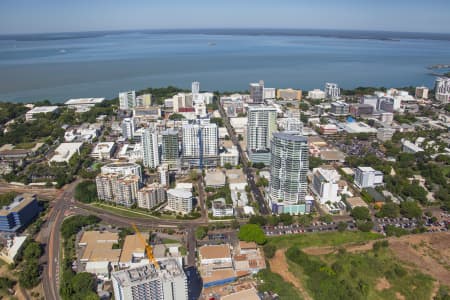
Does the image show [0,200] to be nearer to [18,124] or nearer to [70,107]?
[18,124]

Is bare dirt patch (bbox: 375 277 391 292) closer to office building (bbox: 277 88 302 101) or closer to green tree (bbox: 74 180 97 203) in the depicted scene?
green tree (bbox: 74 180 97 203)

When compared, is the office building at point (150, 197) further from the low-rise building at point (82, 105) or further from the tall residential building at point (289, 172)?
the low-rise building at point (82, 105)

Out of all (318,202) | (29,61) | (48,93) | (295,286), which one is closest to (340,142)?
(318,202)

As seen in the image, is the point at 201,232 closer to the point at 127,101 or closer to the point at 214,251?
the point at 214,251

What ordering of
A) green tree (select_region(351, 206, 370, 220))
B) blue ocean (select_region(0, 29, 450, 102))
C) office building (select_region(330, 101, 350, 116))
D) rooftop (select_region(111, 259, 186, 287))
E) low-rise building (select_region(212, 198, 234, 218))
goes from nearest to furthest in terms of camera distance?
rooftop (select_region(111, 259, 186, 287))
green tree (select_region(351, 206, 370, 220))
low-rise building (select_region(212, 198, 234, 218))
office building (select_region(330, 101, 350, 116))
blue ocean (select_region(0, 29, 450, 102))

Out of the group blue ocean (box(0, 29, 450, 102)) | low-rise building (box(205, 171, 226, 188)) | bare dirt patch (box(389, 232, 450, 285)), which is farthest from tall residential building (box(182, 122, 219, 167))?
blue ocean (box(0, 29, 450, 102))

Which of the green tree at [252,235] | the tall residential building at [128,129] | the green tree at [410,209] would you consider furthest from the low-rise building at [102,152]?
the green tree at [410,209]

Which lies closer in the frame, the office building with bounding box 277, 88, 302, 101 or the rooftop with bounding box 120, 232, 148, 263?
the rooftop with bounding box 120, 232, 148, 263
